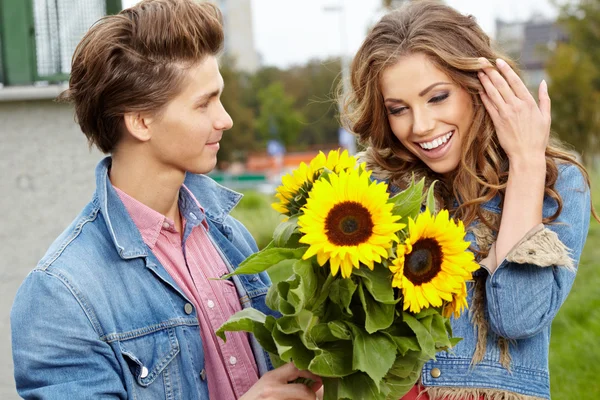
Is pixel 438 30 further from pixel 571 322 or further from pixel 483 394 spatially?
pixel 571 322

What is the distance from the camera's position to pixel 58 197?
532cm

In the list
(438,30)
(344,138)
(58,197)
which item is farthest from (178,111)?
(344,138)

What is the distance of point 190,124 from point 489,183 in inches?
41.2

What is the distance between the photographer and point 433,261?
205 cm

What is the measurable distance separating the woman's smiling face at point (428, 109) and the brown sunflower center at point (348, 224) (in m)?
0.77

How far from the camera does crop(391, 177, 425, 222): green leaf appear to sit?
2.14 metres

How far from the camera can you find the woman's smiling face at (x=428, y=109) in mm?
2730

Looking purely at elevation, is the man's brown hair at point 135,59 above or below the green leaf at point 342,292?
above

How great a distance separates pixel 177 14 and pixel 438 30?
956mm

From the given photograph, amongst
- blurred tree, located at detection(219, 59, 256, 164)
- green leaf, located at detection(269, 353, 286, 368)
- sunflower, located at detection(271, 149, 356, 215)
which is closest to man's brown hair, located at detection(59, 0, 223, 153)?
sunflower, located at detection(271, 149, 356, 215)

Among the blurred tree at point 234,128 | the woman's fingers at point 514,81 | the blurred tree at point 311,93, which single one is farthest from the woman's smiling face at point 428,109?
the blurred tree at point 311,93

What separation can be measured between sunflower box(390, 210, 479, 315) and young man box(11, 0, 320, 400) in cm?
43

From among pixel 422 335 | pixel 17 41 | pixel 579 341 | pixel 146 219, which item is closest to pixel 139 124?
pixel 146 219

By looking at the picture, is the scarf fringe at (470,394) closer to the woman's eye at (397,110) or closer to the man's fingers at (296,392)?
the man's fingers at (296,392)
